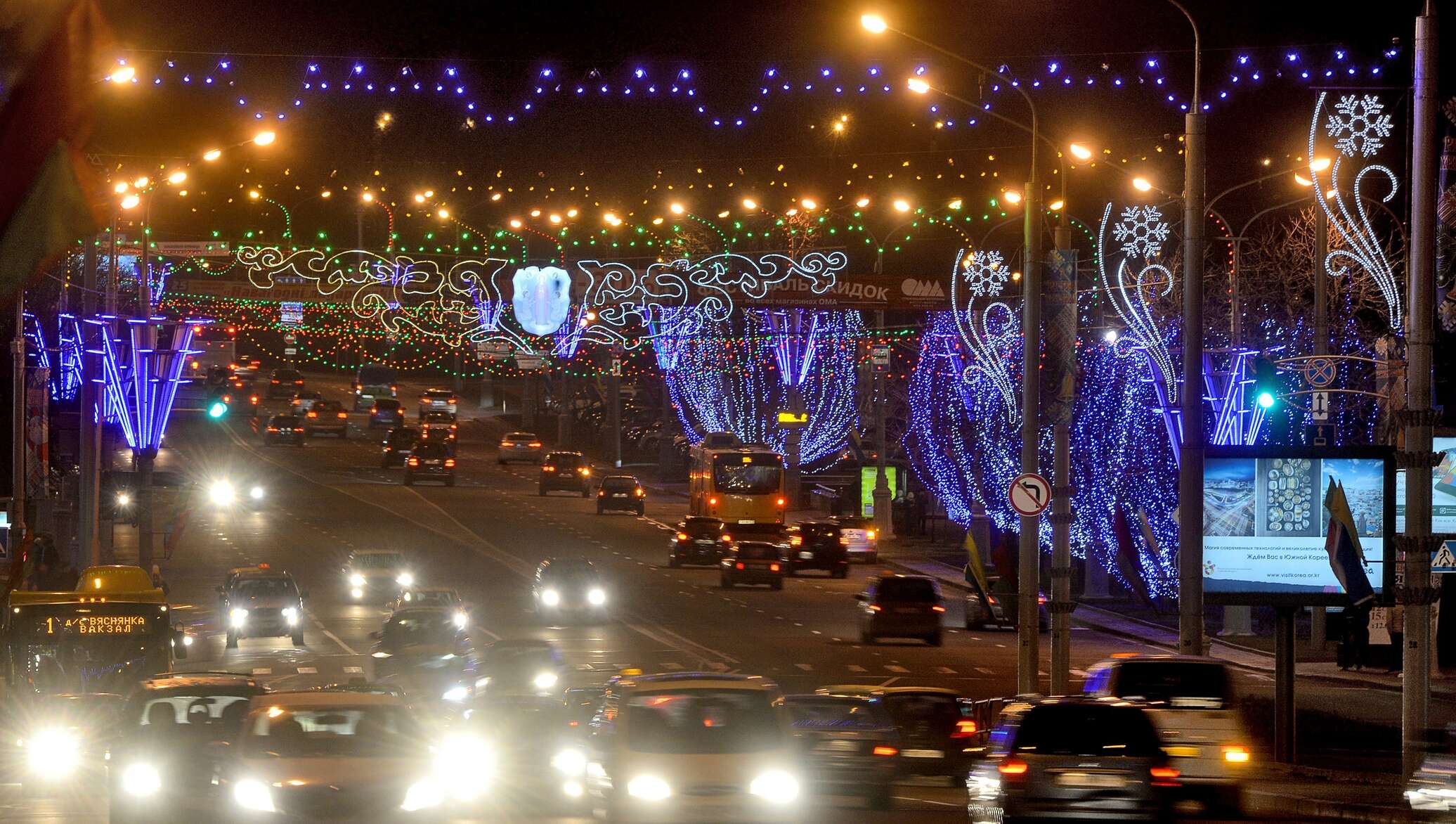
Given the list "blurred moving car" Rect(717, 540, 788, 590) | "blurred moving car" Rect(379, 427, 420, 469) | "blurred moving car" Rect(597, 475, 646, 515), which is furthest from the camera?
"blurred moving car" Rect(379, 427, 420, 469)

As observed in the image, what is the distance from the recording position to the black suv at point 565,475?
71812 millimetres

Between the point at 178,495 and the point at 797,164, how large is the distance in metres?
22.3

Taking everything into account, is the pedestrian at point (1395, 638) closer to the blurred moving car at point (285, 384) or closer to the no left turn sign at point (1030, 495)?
the no left turn sign at point (1030, 495)

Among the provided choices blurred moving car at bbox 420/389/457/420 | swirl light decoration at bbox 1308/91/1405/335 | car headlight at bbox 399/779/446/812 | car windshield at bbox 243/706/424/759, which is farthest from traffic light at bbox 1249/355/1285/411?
blurred moving car at bbox 420/389/457/420

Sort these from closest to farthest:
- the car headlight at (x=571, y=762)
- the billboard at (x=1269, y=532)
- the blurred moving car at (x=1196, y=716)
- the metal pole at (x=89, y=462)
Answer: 1. the blurred moving car at (x=1196, y=716)
2. the car headlight at (x=571, y=762)
3. the billboard at (x=1269, y=532)
4. the metal pole at (x=89, y=462)

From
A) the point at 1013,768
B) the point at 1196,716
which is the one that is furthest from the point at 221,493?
the point at 1013,768

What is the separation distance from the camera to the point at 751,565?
49.2 m

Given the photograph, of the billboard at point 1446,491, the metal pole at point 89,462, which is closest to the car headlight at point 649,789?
the billboard at point 1446,491

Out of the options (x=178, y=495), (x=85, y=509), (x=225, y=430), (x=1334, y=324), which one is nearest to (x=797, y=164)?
(x=1334, y=324)

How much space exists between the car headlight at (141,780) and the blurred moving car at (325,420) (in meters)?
72.6

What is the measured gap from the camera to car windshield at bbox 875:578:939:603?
39812 mm

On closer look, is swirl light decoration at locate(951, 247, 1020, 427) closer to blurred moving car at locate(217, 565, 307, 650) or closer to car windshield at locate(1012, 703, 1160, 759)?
blurred moving car at locate(217, 565, 307, 650)

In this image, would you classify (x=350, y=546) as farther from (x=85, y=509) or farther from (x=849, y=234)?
(x=849, y=234)

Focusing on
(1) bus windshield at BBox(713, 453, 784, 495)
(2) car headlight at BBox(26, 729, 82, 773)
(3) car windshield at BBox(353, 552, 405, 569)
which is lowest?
(2) car headlight at BBox(26, 729, 82, 773)
